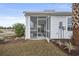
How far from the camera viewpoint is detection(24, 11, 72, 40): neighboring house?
374 inches

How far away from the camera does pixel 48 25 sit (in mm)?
9852

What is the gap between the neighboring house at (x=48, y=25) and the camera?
9492 millimetres

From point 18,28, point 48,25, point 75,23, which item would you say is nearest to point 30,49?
point 18,28

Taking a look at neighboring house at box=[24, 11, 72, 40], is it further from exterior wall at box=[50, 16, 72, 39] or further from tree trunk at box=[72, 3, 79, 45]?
tree trunk at box=[72, 3, 79, 45]

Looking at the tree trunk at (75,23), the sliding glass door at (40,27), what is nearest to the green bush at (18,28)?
the sliding glass door at (40,27)

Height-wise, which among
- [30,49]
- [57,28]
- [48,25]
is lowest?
[30,49]

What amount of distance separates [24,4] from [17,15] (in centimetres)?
57

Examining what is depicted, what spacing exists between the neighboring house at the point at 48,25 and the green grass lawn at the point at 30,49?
33 centimetres

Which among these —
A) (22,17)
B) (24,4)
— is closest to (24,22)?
(22,17)

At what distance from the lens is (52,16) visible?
10.1 m

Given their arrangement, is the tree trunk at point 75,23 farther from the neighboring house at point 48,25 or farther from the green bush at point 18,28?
the green bush at point 18,28

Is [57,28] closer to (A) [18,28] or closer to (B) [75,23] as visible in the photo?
(B) [75,23]

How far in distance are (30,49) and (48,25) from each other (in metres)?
1.15

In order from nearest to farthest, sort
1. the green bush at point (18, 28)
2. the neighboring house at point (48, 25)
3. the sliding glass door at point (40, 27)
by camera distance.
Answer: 1. the green bush at point (18, 28)
2. the neighboring house at point (48, 25)
3. the sliding glass door at point (40, 27)
